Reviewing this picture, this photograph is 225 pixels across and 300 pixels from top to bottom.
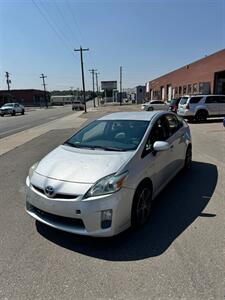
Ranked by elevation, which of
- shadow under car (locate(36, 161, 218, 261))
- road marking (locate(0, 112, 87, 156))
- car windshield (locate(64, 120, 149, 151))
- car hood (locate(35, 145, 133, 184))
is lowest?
road marking (locate(0, 112, 87, 156))

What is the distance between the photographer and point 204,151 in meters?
8.36

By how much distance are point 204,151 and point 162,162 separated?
185 inches

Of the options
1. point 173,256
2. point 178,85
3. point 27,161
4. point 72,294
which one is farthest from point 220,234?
point 178,85

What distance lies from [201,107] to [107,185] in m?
15.6

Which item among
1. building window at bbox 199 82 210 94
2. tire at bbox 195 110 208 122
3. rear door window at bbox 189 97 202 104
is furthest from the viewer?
building window at bbox 199 82 210 94

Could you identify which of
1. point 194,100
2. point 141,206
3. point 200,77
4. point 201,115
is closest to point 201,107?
point 201,115

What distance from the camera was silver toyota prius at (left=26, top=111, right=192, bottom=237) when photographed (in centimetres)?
296

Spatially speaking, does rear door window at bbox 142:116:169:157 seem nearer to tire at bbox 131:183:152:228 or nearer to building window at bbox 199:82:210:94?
tire at bbox 131:183:152:228

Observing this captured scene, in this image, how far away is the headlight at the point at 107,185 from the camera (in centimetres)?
296

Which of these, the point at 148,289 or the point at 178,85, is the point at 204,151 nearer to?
the point at 148,289

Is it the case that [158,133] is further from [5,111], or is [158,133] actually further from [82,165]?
[5,111]

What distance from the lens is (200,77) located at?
1270 inches

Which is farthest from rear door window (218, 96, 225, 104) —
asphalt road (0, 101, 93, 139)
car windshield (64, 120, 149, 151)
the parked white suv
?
car windshield (64, 120, 149, 151)

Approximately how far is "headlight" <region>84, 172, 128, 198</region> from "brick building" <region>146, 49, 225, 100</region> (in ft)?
86.4
